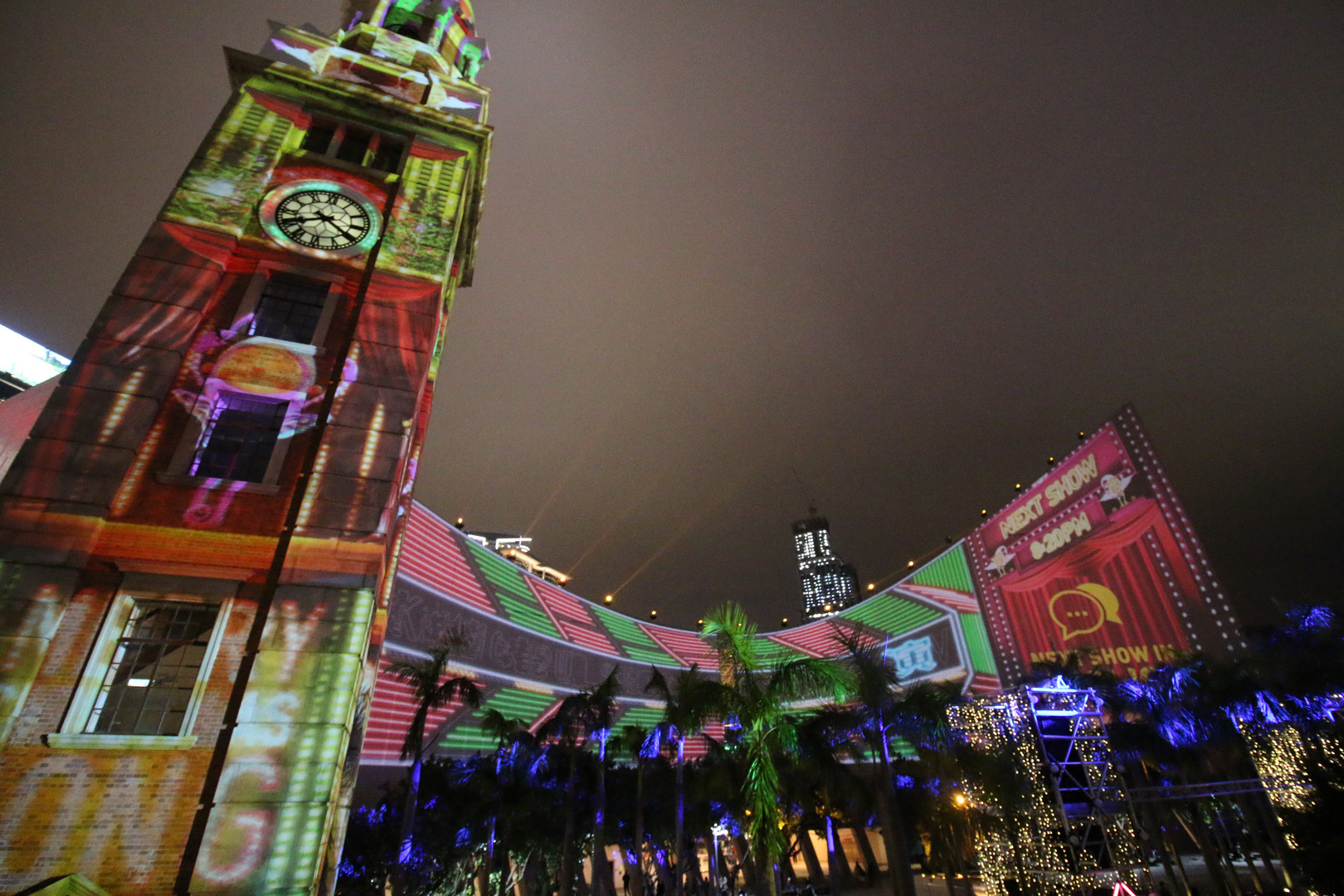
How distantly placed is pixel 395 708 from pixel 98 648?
2176cm

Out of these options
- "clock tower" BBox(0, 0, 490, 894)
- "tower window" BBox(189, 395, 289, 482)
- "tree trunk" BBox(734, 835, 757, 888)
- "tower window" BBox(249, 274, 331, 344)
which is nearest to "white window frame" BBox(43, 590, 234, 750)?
"clock tower" BBox(0, 0, 490, 894)

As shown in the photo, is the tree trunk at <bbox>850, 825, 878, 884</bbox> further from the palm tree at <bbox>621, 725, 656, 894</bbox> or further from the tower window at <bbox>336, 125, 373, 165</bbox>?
the tower window at <bbox>336, 125, 373, 165</bbox>

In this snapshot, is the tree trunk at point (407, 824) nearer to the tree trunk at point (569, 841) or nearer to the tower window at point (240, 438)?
the tree trunk at point (569, 841)

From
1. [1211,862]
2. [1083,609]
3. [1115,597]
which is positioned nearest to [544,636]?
[1083,609]

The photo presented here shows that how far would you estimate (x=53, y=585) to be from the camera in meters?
10.6

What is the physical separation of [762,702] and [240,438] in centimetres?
1305

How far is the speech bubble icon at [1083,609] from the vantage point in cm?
3734

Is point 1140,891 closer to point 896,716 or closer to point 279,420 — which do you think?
point 896,716

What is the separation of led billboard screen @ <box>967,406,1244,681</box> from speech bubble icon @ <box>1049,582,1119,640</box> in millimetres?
65

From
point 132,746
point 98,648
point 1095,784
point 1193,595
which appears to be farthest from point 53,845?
point 1193,595

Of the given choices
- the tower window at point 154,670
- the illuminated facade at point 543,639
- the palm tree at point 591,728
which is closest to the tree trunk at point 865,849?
the illuminated facade at point 543,639

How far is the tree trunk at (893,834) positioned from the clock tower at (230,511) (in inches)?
551

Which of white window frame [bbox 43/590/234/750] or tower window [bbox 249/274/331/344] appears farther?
tower window [bbox 249/274/331/344]

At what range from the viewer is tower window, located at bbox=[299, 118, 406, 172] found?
17938mm
